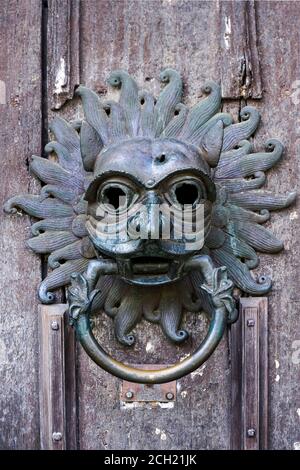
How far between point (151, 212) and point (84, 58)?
299 mm

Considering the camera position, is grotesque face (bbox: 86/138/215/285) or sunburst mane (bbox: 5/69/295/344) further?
sunburst mane (bbox: 5/69/295/344)

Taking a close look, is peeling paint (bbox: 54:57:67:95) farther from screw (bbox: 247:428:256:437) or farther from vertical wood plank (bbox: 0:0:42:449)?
screw (bbox: 247:428:256:437)

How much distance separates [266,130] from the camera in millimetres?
1214

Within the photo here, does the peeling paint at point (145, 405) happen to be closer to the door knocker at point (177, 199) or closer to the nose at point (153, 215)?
the door knocker at point (177, 199)

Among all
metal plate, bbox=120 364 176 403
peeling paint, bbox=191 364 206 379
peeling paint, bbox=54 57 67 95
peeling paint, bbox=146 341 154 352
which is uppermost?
peeling paint, bbox=54 57 67 95

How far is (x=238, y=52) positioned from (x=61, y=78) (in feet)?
0.78

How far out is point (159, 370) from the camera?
108cm

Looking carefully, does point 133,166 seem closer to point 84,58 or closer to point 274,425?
point 84,58

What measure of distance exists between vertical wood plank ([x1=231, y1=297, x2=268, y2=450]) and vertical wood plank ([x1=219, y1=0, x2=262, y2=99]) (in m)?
0.28

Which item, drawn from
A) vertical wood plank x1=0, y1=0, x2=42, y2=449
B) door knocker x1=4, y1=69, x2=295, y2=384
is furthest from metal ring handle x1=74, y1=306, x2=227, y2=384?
vertical wood plank x1=0, y1=0, x2=42, y2=449

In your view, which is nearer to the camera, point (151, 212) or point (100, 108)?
point (151, 212)

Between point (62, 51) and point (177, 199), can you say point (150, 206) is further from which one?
point (62, 51)

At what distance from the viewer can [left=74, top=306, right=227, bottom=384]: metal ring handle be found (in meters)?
1.07
